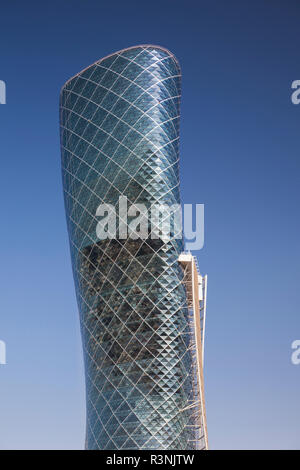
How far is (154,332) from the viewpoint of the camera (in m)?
65.1

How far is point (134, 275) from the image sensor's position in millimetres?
67375

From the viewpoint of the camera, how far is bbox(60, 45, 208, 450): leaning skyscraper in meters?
64.7

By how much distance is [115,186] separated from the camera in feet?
231

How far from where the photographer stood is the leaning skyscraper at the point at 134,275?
212ft

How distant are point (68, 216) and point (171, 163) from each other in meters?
15.5

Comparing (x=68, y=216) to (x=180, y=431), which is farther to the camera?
(x=68, y=216)
